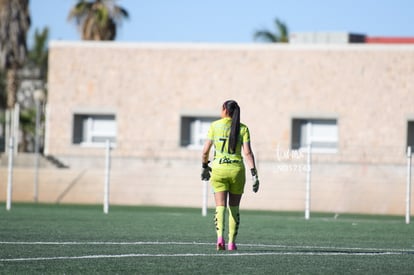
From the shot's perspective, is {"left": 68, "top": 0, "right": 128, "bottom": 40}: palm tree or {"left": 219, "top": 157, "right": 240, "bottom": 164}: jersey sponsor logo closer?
{"left": 219, "top": 157, "right": 240, "bottom": 164}: jersey sponsor logo

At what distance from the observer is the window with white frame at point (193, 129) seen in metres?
46.0

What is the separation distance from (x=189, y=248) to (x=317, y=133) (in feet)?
99.8

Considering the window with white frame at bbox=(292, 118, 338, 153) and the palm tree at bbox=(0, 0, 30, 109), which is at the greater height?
the palm tree at bbox=(0, 0, 30, 109)

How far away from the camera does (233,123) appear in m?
15.0

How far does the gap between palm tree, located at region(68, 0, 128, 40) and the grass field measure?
126ft

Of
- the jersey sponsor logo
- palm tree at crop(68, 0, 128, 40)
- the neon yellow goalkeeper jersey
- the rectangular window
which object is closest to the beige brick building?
the rectangular window

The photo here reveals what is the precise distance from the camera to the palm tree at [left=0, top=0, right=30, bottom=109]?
197 feet

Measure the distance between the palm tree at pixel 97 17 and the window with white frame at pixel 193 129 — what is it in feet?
51.4

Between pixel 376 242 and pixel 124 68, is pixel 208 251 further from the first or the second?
pixel 124 68

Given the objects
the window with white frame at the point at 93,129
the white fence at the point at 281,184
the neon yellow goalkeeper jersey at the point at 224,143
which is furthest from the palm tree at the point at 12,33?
the neon yellow goalkeeper jersey at the point at 224,143

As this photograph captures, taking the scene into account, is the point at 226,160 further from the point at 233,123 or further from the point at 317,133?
the point at 317,133

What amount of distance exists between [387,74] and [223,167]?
2940 cm

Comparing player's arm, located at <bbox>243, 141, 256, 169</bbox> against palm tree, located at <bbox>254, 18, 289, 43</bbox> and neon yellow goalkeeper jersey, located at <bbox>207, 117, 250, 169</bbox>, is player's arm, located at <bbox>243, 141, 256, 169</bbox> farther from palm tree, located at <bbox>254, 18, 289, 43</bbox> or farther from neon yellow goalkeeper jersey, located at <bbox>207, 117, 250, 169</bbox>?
palm tree, located at <bbox>254, 18, 289, 43</bbox>

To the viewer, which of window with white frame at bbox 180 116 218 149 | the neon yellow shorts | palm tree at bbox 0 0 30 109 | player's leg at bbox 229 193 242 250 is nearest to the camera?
player's leg at bbox 229 193 242 250
